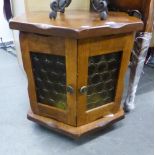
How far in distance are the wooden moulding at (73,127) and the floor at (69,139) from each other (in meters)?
0.07

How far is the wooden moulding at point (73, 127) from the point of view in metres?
1.01

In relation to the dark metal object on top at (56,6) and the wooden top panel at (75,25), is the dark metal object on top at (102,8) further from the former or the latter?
the dark metal object on top at (56,6)

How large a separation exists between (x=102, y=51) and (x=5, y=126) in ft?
2.16

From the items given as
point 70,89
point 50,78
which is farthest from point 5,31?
point 70,89

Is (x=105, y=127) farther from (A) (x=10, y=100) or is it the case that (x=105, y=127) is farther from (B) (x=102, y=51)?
(A) (x=10, y=100)

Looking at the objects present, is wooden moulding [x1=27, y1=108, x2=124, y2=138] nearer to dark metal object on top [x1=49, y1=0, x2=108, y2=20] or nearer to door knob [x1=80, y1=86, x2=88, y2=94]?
door knob [x1=80, y1=86, x2=88, y2=94]

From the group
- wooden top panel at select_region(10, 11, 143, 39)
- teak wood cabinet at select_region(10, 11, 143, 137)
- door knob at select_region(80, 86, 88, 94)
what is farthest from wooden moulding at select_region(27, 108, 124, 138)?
wooden top panel at select_region(10, 11, 143, 39)

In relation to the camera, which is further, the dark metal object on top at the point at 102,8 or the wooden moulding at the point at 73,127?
the wooden moulding at the point at 73,127

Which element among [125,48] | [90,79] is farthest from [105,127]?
[125,48]

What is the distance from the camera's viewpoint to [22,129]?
114cm

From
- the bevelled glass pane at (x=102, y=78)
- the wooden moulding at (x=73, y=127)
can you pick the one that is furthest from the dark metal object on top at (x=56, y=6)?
the wooden moulding at (x=73, y=127)

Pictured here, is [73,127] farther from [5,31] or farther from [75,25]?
[5,31]

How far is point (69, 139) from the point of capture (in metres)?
1.08

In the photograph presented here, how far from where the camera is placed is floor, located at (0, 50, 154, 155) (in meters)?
1.01
